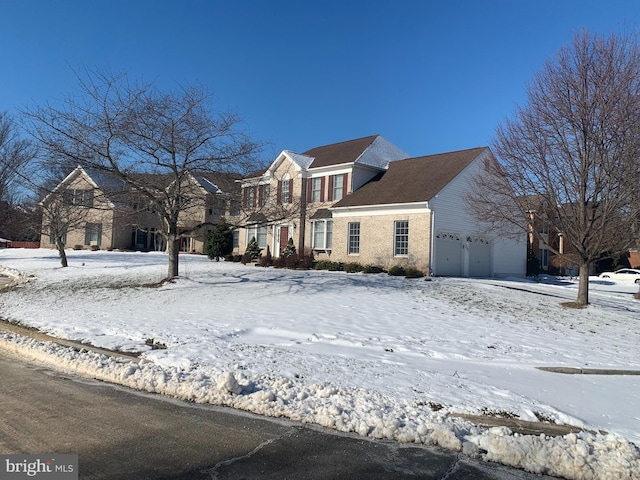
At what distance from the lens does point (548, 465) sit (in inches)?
187

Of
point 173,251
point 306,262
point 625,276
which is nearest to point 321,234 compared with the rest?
point 306,262

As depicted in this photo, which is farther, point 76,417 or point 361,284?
point 361,284

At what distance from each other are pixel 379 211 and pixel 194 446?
2190 cm

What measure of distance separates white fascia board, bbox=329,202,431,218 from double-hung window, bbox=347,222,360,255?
2.00 ft

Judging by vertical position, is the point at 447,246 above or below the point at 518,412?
above

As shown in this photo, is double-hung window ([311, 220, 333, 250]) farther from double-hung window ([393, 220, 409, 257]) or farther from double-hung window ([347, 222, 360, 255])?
double-hung window ([393, 220, 409, 257])

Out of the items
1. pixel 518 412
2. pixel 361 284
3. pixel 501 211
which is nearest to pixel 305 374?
pixel 518 412

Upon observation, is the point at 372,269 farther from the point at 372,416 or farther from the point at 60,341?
the point at 372,416

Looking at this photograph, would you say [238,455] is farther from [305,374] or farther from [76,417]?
[305,374]

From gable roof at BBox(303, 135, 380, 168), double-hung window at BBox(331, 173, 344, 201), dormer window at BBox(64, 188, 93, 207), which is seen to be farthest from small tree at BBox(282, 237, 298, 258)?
dormer window at BBox(64, 188, 93, 207)

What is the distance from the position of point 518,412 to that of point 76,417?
5.44 meters

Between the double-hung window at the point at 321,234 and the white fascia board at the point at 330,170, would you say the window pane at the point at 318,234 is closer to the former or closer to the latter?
the double-hung window at the point at 321,234

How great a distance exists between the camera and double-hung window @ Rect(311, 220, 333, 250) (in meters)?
29.3

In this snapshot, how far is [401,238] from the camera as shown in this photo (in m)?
25.3
